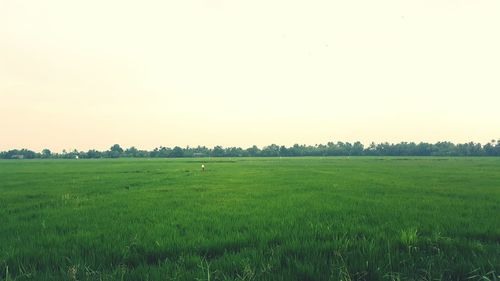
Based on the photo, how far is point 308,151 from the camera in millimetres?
166375

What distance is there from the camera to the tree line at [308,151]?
5148 inches

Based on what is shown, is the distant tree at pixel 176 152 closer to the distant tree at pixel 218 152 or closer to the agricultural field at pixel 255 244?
the distant tree at pixel 218 152

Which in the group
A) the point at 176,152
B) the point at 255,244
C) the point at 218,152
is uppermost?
the point at 176,152

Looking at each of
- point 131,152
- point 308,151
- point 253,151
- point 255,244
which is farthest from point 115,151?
point 255,244

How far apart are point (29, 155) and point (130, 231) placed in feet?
717

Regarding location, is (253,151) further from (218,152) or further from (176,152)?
(176,152)

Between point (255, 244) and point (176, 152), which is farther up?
point (176, 152)

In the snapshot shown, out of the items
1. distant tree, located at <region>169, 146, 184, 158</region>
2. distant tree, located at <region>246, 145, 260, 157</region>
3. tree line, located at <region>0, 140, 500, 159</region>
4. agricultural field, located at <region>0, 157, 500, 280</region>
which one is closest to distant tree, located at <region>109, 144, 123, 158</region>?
tree line, located at <region>0, 140, 500, 159</region>

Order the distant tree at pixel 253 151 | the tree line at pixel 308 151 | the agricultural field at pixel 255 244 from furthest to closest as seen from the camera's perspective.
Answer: the distant tree at pixel 253 151
the tree line at pixel 308 151
the agricultural field at pixel 255 244

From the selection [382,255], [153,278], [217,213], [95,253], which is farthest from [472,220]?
[95,253]

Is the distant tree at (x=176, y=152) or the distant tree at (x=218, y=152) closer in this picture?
the distant tree at (x=218, y=152)

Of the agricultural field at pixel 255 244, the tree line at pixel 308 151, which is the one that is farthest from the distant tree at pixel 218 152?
the agricultural field at pixel 255 244

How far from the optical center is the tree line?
5148 inches

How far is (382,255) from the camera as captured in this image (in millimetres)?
4492
